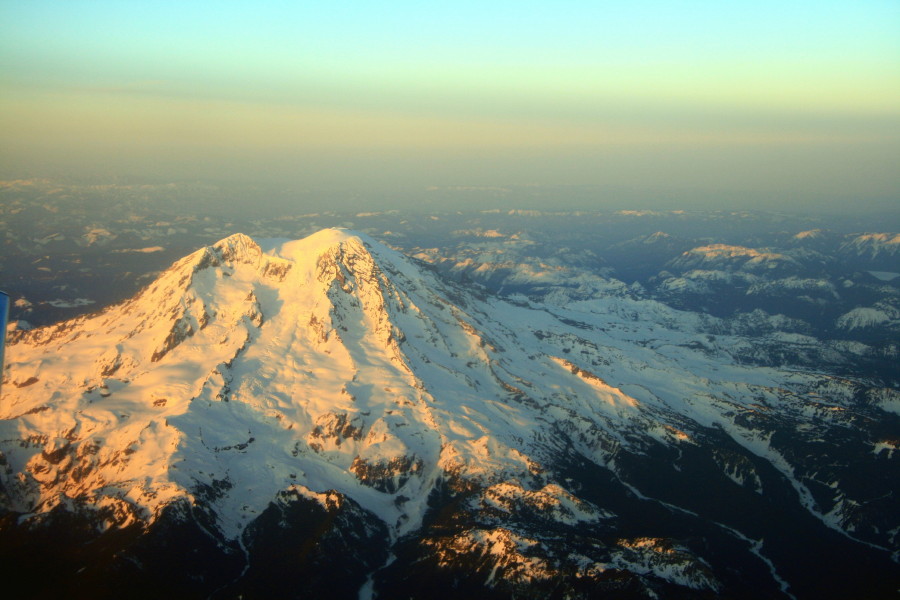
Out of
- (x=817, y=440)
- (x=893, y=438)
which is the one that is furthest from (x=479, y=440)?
(x=893, y=438)

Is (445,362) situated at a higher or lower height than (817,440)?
higher

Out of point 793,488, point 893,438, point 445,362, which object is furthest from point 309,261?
point 893,438

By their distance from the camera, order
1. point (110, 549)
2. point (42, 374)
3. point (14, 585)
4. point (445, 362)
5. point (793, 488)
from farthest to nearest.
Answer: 1. point (445, 362)
2. point (793, 488)
3. point (42, 374)
4. point (110, 549)
5. point (14, 585)

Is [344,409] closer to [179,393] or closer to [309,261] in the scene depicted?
[179,393]

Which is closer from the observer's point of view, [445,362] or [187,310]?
[187,310]

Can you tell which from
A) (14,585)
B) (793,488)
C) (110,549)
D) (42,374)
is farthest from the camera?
(793,488)

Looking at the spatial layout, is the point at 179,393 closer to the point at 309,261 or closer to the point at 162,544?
the point at 162,544

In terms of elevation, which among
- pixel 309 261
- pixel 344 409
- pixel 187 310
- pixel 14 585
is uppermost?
pixel 309 261
